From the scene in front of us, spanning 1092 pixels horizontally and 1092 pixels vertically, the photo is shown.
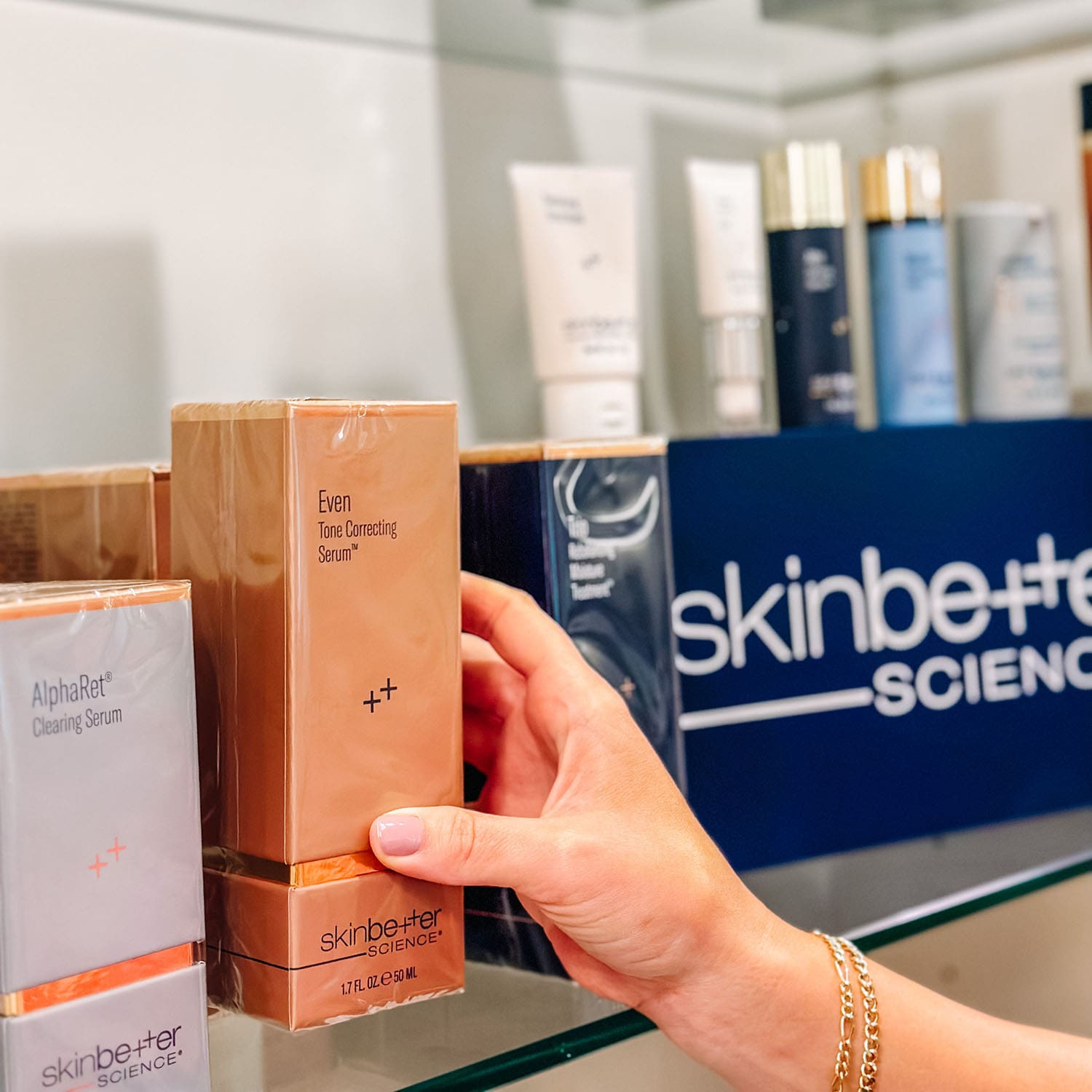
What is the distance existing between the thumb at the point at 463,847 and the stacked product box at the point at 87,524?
0.13 metres

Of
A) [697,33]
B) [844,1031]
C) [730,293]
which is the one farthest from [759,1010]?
[697,33]

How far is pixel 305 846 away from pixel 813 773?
1.00 feet

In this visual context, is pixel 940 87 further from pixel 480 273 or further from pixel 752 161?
pixel 480 273

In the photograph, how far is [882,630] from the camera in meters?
0.61

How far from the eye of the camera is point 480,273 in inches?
28.3

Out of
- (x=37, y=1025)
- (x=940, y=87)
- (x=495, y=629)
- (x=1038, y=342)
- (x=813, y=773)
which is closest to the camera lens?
(x=37, y=1025)

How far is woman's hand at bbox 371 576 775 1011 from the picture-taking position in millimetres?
377

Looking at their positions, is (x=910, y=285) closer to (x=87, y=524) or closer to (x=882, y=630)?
(x=882, y=630)

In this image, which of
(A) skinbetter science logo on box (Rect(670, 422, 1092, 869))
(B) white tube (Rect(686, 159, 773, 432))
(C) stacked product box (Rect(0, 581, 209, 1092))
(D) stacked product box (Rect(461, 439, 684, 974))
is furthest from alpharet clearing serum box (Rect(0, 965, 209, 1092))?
(B) white tube (Rect(686, 159, 773, 432))

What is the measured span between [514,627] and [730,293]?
295 mm

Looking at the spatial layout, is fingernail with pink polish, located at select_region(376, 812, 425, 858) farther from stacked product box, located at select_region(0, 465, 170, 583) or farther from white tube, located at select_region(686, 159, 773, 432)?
white tube, located at select_region(686, 159, 773, 432)

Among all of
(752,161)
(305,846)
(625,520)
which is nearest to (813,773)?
(625,520)

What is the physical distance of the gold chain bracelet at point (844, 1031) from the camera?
45cm

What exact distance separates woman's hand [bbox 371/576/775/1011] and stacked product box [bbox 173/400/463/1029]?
0.06 feet
